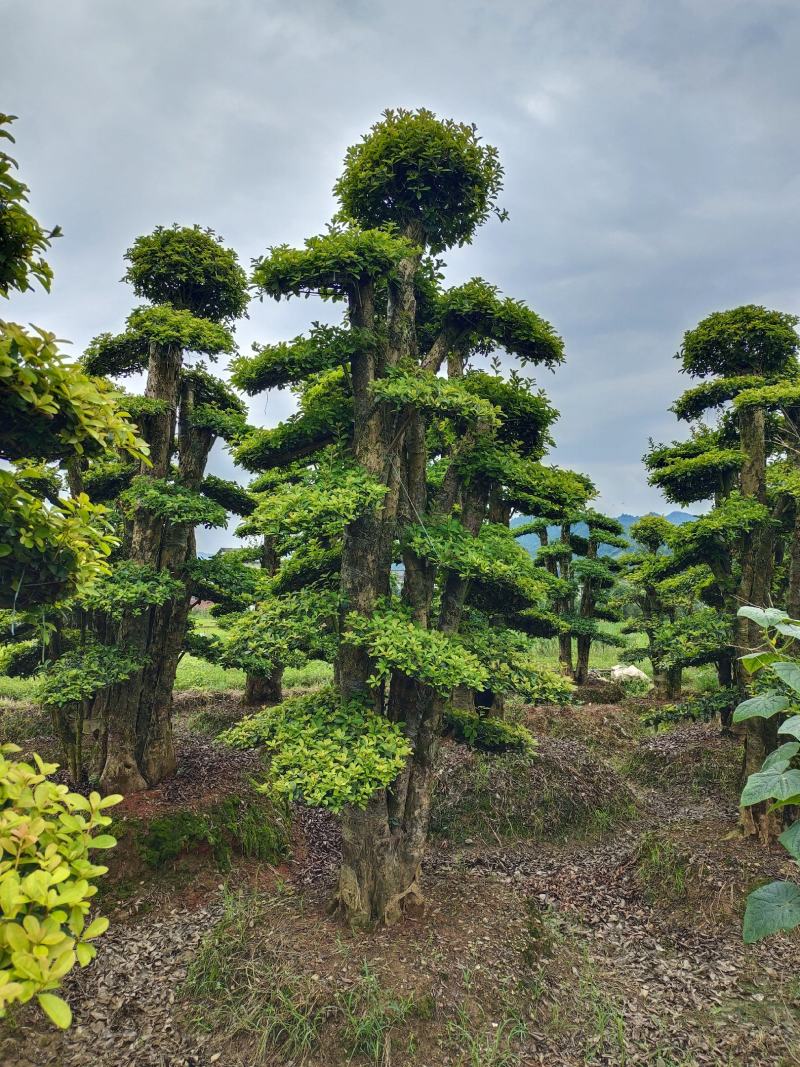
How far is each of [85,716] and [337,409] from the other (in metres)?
6.39

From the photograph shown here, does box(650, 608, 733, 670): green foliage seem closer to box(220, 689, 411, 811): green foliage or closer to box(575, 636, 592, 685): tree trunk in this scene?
box(220, 689, 411, 811): green foliage

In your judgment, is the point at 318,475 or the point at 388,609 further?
the point at 388,609

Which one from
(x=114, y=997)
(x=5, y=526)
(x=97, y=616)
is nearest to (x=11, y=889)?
(x=5, y=526)

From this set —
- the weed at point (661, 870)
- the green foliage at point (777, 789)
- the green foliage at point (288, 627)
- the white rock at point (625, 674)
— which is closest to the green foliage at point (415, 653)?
the green foliage at point (288, 627)

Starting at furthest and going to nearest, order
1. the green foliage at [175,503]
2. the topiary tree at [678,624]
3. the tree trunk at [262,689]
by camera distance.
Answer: the tree trunk at [262,689]
the topiary tree at [678,624]
the green foliage at [175,503]

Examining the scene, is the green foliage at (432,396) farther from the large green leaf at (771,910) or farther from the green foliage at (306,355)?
the large green leaf at (771,910)

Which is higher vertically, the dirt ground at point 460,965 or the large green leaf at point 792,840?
the large green leaf at point 792,840

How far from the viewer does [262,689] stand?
48.3ft

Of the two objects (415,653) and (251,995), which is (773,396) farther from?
(251,995)

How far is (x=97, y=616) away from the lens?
29.0 ft

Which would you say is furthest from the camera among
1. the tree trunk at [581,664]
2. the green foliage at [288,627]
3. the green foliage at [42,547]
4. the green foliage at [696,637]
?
the tree trunk at [581,664]

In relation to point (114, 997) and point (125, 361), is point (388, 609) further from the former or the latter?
point (125, 361)

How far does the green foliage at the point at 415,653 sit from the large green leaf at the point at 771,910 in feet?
11.4

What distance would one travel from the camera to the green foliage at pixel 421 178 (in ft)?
19.1
